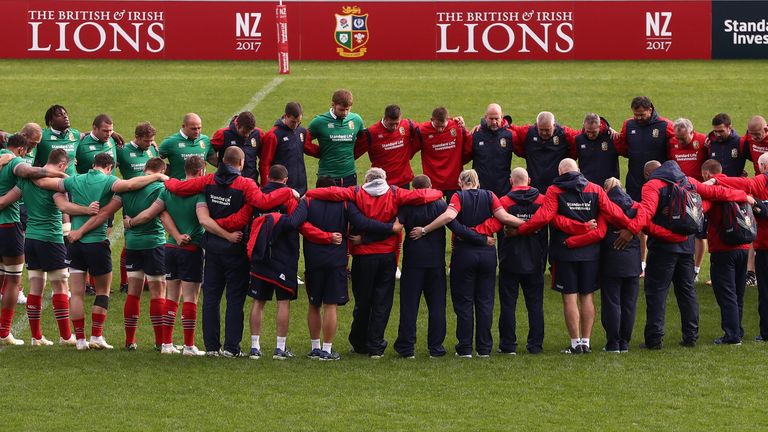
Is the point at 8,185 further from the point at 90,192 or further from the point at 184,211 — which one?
the point at 184,211

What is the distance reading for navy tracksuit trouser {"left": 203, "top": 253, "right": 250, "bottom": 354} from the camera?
12.8 meters

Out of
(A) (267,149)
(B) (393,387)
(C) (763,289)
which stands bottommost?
(B) (393,387)

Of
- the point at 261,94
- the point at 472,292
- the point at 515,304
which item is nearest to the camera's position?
the point at 472,292

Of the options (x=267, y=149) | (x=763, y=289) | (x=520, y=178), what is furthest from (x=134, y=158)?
(x=763, y=289)

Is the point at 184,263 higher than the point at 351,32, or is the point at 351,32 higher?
the point at 351,32

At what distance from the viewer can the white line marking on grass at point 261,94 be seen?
27.4m

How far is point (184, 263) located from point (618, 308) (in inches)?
166

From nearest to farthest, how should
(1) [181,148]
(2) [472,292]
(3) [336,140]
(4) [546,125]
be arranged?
1. (2) [472,292]
2. (1) [181,148]
3. (4) [546,125]
4. (3) [336,140]

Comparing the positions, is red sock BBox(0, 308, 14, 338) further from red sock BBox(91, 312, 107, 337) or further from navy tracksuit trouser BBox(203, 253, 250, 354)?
navy tracksuit trouser BBox(203, 253, 250, 354)

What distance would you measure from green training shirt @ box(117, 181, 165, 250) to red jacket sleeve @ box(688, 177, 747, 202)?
5255mm

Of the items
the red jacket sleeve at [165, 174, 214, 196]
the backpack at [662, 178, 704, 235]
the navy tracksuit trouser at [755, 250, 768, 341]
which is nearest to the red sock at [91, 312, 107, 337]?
the red jacket sleeve at [165, 174, 214, 196]

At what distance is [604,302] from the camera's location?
1304cm

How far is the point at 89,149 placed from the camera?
52.4 feet

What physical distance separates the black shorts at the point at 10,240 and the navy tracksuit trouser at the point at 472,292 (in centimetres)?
444
